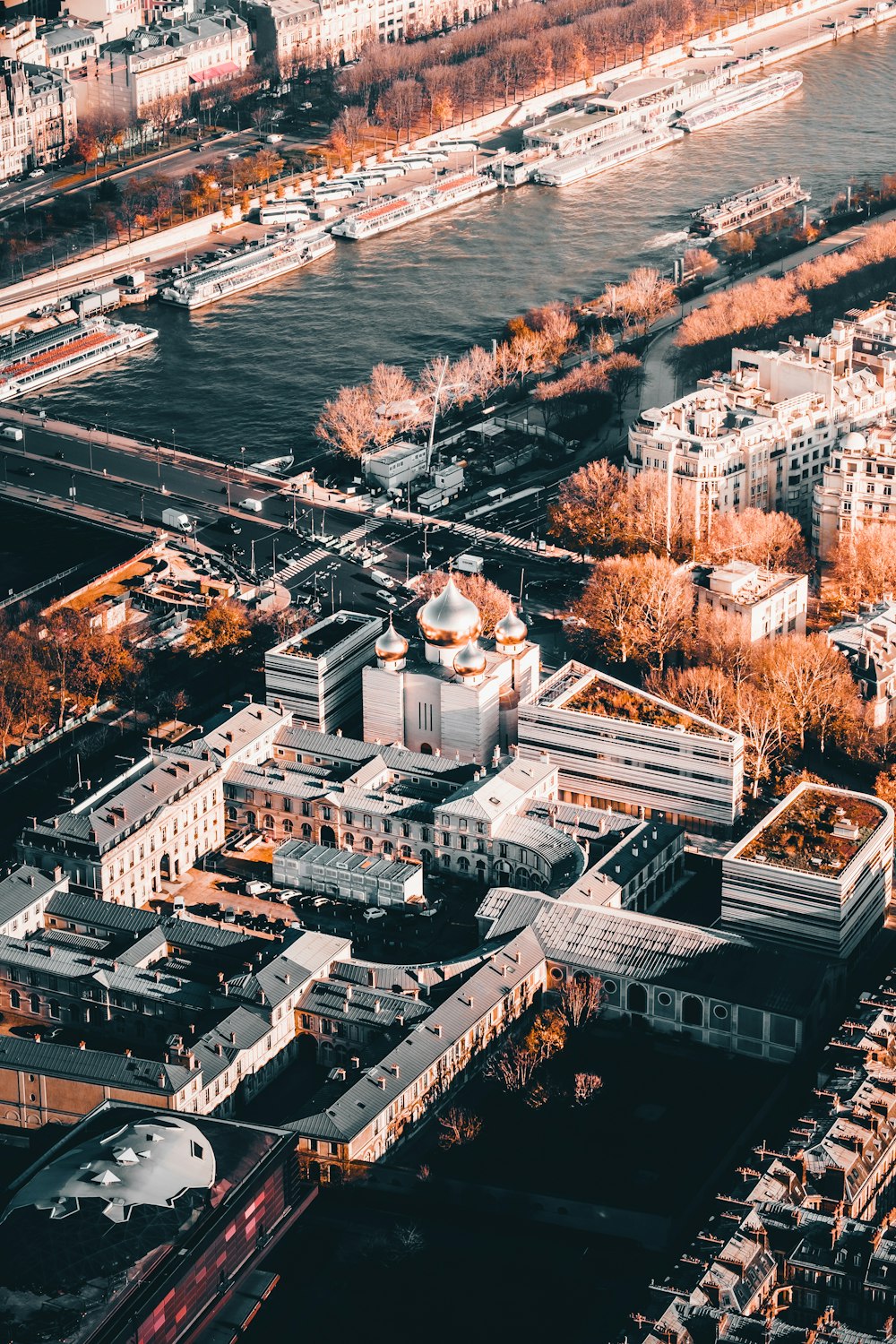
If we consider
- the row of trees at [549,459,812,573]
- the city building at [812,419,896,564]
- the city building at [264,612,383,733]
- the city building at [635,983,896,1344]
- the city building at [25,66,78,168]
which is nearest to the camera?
the city building at [635,983,896,1344]

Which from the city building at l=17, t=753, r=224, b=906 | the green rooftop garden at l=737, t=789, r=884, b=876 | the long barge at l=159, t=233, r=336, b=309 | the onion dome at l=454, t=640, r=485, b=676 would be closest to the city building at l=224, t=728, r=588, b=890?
the city building at l=17, t=753, r=224, b=906

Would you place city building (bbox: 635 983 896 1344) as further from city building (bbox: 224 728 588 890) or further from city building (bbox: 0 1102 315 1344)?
city building (bbox: 224 728 588 890)

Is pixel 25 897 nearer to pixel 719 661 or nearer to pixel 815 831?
pixel 815 831

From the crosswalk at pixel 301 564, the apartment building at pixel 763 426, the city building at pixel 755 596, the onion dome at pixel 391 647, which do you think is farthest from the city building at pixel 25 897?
the apartment building at pixel 763 426

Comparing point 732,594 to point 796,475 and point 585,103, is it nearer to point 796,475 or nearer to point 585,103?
point 796,475

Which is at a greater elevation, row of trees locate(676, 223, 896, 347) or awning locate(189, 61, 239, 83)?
awning locate(189, 61, 239, 83)

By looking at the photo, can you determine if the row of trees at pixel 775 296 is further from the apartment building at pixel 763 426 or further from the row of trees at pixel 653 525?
the row of trees at pixel 653 525

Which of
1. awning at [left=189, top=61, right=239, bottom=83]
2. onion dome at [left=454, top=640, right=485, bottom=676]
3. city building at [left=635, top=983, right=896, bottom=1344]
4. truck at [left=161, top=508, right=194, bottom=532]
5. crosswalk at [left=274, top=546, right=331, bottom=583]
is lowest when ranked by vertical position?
crosswalk at [left=274, top=546, right=331, bottom=583]
